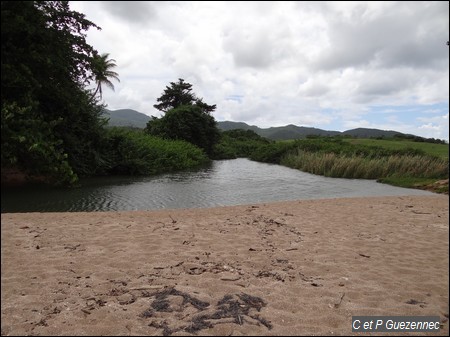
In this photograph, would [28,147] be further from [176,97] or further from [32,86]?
[176,97]

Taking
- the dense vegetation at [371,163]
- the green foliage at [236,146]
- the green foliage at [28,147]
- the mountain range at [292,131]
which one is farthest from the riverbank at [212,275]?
the green foliage at [236,146]

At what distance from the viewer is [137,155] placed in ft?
66.3

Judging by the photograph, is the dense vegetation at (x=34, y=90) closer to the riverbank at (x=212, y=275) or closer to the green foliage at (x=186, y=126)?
the riverbank at (x=212, y=275)

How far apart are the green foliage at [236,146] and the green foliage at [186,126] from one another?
3.25 metres

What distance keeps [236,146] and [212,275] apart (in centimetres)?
4714

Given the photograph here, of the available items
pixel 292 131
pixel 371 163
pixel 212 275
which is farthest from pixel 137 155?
pixel 292 131

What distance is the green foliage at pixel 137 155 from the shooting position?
18.0m

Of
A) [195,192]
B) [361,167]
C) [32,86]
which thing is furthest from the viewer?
[361,167]

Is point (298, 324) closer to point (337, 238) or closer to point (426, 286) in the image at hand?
point (426, 286)

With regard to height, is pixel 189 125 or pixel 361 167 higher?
pixel 189 125

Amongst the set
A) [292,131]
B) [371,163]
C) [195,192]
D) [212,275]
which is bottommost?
[195,192]

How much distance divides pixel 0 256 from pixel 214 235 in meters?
5.01

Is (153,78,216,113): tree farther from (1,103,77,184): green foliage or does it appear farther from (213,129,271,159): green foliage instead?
(1,103,77,184): green foliage

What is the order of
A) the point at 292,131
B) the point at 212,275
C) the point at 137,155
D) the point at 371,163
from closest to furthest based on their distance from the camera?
the point at 212,275
the point at 371,163
the point at 137,155
the point at 292,131
